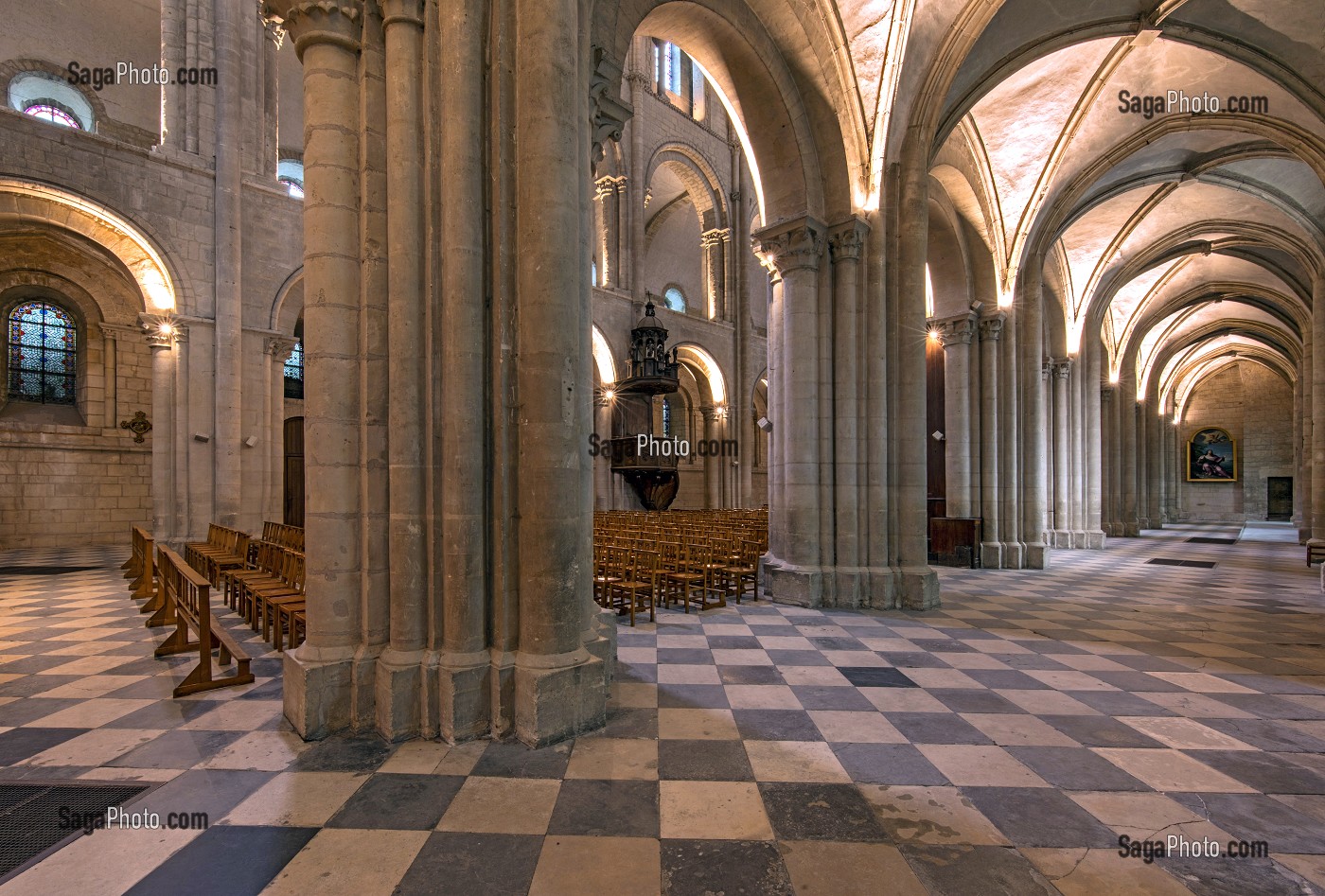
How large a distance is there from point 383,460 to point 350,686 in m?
1.46

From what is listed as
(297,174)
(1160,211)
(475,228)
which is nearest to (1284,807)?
(475,228)

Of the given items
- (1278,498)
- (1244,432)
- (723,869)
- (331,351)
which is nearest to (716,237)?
(331,351)

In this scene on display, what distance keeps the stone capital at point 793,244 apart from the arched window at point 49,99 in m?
17.2

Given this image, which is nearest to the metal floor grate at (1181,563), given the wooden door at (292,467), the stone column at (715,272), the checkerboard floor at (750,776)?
the checkerboard floor at (750,776)

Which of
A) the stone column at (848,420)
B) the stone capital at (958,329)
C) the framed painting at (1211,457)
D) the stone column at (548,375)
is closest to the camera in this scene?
the stone column at (548,375)

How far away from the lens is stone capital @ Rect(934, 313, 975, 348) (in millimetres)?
13305

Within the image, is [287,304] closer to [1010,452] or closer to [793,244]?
[793,244]

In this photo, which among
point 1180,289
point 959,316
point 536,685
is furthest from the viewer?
point 1180,289

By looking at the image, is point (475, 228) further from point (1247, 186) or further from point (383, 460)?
point (1247, 186)

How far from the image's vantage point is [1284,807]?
9.89 ft

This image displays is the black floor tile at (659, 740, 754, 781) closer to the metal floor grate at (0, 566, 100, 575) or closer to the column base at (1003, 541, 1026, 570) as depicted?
the column base at (1003, 541, 1026, 570)

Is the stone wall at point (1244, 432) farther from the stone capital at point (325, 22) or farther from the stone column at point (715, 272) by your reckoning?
the stone capital at point (325, 22)

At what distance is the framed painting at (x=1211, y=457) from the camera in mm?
34781

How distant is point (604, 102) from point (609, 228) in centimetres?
1742
